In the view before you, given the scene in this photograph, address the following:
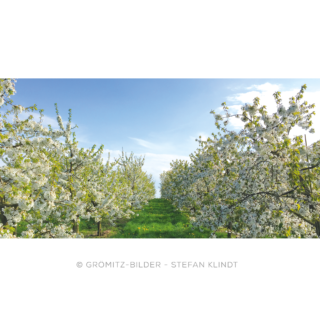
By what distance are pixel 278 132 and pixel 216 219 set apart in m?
2.72

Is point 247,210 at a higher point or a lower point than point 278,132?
lower

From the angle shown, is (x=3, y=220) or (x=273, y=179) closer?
(x=3, y=220)

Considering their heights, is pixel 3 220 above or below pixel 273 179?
below

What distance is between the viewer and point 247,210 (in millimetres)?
4535
